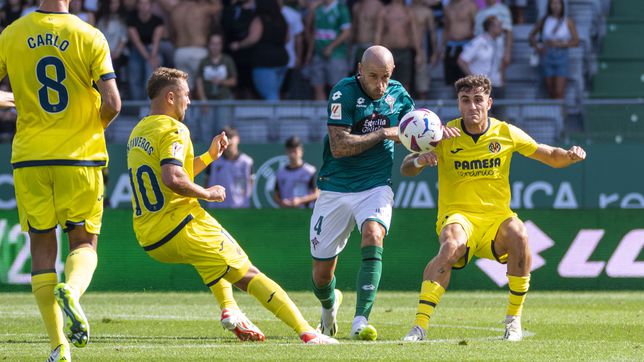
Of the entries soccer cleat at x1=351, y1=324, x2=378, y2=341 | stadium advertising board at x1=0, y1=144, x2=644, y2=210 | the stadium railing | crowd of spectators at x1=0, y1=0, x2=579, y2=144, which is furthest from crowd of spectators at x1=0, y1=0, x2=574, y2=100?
soccer cleat at x1=351, y1=324, x2=378, y2=341

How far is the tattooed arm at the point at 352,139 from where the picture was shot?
33.3 ft

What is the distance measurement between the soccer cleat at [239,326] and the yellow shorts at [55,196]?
1.86 m

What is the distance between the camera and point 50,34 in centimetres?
805

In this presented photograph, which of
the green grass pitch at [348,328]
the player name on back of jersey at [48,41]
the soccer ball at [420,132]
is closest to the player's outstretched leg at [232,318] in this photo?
the green grass pitch at [348,328]

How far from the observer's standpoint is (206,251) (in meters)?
9.19

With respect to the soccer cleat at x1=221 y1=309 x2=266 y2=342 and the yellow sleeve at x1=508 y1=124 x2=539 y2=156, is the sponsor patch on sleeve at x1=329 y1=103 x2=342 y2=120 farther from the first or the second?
the soccer cleat at x1=221 y1=309 x2=266 y2=342

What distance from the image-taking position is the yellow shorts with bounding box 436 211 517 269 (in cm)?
1008

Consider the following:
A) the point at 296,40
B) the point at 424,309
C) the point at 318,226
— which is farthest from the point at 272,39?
the point at 424,309

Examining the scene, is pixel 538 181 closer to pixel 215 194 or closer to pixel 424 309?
pixel 424 309

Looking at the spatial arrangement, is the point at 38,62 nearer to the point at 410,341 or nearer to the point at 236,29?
the point at 410,341

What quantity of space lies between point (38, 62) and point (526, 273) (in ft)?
14.3

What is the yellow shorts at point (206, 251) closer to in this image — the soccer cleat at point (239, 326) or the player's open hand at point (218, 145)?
the soccer cleat at point (239, 326)

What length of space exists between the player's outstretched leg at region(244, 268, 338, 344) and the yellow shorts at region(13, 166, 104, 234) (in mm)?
1678

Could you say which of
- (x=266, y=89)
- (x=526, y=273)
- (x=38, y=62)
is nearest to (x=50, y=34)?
(x=38, y=62)
